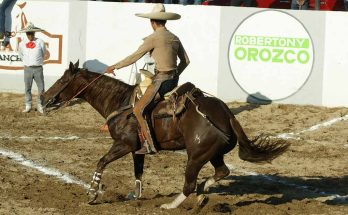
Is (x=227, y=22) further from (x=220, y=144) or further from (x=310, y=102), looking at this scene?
(x=220, y=144)

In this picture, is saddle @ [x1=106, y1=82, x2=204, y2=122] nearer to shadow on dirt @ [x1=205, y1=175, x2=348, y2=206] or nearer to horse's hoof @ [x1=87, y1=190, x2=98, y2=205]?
horse's hoof @ [x1=87, y1=190, x2=98, y2=205]

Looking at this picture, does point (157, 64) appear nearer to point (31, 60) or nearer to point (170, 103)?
point (170, 103)

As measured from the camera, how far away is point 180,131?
1052 centimetres

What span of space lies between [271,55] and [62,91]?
8.23 m

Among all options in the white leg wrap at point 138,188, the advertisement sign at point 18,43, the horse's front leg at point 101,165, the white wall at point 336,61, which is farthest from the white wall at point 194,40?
the horse's front leg at point 101,165

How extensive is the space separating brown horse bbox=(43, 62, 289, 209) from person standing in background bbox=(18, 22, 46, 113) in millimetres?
6979

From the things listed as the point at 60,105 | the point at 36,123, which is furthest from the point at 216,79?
the point at 60,105

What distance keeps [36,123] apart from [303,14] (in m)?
6.61

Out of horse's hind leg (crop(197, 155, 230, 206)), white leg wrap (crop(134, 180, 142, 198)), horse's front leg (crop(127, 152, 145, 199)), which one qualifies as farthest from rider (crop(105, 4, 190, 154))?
horse's hind leg (crop(197, 155, 230, 206))

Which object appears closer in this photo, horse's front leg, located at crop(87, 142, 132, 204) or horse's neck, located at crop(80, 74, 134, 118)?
horse's front leg, located at crop(87, 142, 132, 204)

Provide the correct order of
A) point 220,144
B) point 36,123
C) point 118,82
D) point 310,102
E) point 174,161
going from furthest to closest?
point 310,102
point 36,123
point 174,161
point 118,82
point 220,144

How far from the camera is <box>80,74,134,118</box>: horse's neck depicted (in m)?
11.0

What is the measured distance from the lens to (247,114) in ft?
58.2

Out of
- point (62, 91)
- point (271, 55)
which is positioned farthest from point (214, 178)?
point (271, 55)
